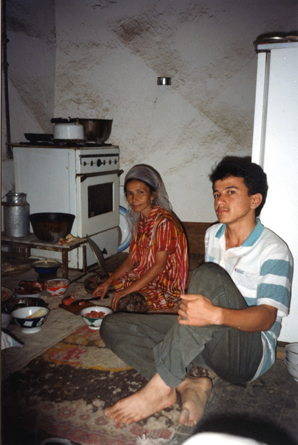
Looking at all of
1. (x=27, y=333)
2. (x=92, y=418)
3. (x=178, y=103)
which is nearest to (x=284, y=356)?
(x=92, y=418)

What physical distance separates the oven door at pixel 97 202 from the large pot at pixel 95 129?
1.31 ft

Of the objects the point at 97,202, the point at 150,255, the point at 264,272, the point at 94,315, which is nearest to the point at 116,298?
the point at 94,315

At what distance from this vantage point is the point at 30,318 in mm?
2197

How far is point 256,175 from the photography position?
5.49ft

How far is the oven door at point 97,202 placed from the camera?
3.51 m

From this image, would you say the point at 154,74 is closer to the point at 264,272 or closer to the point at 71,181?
the point at 71,181

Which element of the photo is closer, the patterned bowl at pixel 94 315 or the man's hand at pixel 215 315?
the man's hand at pixel 215 315

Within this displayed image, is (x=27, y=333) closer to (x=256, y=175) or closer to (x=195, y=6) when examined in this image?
(x=256, y=175)

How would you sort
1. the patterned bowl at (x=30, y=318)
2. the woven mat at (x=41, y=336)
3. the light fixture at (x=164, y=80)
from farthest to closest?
the light fixture at (x=164, y=80) < the patterned bowl at (x=30, y=318) < the woven mat at (x=41, y=336)

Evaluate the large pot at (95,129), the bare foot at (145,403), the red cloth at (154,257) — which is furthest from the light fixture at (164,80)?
the bare foot at (145,403)

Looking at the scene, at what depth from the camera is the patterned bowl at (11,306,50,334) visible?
2.21 meters

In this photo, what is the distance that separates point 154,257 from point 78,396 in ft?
3.64

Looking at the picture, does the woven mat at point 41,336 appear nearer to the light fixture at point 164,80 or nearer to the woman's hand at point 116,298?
the woman's hand at point 116,298

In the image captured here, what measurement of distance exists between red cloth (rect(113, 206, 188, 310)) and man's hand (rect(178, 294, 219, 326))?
43.2 inches
